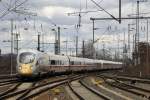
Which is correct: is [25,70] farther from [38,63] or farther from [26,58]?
[38,63]

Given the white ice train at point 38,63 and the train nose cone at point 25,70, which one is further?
the white ice train at point 38,63

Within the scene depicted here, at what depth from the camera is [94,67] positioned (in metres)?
94.5

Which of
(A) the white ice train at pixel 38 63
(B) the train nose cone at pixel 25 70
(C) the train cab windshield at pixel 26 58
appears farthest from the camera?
(C) the train cab windshield at pixel 26 58

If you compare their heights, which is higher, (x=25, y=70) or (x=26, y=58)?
(x=26, y=58)

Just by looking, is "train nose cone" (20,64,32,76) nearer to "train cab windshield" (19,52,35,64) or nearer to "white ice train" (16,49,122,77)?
"white ice train" (16,49,122,77)

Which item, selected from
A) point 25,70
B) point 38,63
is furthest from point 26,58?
point 38,63

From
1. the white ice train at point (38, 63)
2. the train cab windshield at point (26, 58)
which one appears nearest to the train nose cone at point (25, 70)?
the white ice train at point (38, 63)

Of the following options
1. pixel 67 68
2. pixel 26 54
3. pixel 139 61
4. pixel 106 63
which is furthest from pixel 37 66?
pixel 106 63

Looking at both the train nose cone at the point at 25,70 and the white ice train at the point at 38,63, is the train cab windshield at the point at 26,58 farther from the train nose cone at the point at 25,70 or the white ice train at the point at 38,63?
the train nose cone at the point at 25,70

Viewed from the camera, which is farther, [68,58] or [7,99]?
[68,58]

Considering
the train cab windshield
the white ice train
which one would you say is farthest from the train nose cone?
the train cab windshield

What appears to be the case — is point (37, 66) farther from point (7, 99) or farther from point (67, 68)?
point (67, 68)

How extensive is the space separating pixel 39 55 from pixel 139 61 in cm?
3548

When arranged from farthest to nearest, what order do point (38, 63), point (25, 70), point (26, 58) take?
point (38, 63)
point (26, 58)
point (25, 70)
